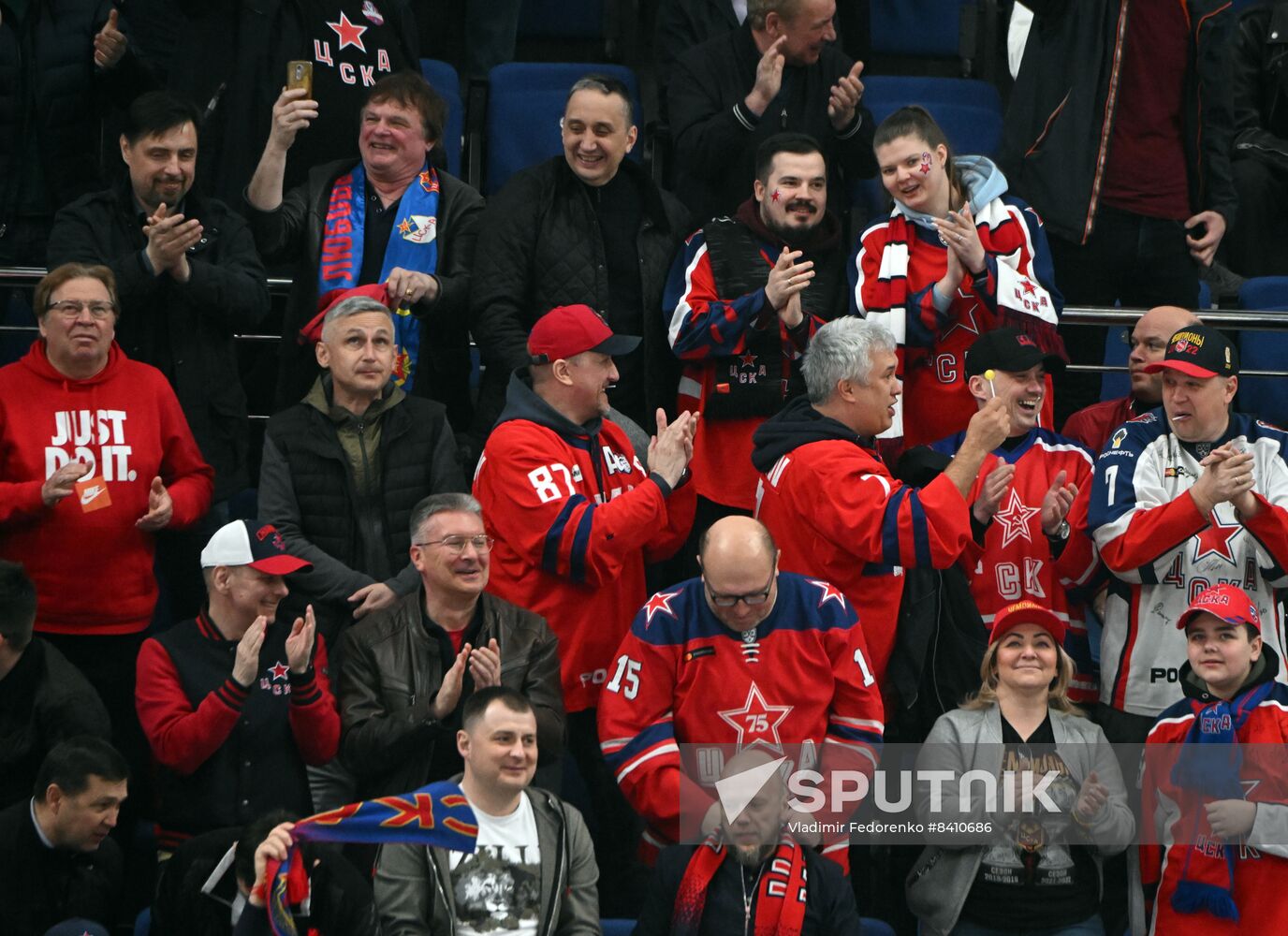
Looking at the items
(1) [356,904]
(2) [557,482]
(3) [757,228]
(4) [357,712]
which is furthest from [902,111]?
(1) [356,904]

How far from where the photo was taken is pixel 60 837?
557cm

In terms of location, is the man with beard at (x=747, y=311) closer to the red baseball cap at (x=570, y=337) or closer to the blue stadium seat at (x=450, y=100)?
the red baseball cap at (x=570, y=337)

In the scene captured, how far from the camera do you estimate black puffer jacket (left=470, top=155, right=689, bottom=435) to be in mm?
7082

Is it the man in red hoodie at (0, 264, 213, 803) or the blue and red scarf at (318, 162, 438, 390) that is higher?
the blue and red scarf at (318, 162, 438, 390)

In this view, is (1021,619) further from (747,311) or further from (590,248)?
(590,248)

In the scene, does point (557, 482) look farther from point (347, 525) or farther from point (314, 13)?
point (314, 13)

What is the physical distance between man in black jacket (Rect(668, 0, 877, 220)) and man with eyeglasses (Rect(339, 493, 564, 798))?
220 centimetres

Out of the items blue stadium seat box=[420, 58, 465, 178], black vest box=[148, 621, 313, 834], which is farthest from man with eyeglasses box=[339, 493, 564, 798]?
blue stadium seat box=[420, 58, 465, 178]

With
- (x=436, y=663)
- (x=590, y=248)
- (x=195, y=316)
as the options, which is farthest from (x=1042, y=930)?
(x=195, y=316)

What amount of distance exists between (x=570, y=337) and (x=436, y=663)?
1.20 m

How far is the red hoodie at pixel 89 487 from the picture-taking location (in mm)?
6328

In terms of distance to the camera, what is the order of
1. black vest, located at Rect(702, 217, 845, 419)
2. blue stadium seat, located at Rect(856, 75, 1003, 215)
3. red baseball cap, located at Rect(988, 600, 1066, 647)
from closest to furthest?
red baseball cap, located at Rect(988, 600, 1066, 647) → black vest, located at Rect(702, 217, 845, 419) → blue stadium seat, located at Rect(856, 75, 1003, 215)

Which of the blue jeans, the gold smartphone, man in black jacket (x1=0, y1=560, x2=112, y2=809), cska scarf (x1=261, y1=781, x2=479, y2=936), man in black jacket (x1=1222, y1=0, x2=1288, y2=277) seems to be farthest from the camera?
man in black jacket (x1=1222, y1=0, x2=1288, y2=277)

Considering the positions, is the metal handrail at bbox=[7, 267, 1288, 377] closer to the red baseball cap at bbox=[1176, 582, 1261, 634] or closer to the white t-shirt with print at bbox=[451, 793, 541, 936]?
the red baseball cap at bbox=[1176, 582, 1261, 634]
